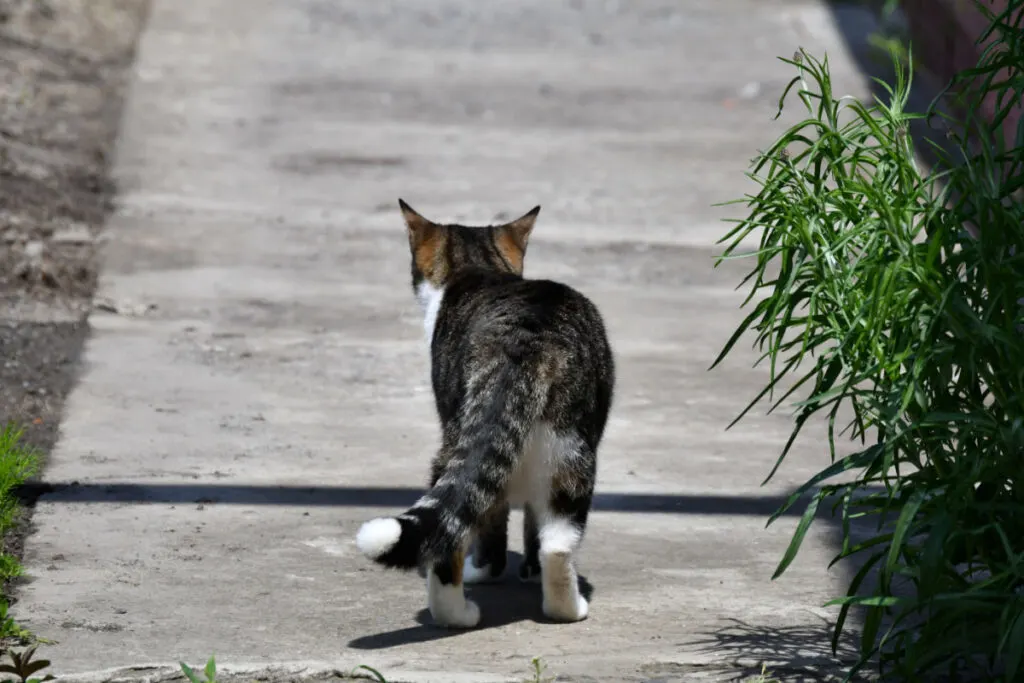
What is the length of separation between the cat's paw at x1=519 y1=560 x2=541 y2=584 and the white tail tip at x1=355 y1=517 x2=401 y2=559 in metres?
1.05

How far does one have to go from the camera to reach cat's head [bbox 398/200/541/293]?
18.7 ft

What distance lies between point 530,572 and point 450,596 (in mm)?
609

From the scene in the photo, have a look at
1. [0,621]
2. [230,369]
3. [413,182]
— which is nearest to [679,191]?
[413,182]

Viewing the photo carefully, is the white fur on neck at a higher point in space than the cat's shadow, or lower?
higher

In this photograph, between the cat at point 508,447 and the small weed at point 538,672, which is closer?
the small weed at point 538,672

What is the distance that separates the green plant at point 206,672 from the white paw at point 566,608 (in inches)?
43.5

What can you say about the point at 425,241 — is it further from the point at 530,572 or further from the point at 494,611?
the point at 494,611

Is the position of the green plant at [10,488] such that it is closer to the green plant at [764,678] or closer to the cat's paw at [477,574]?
the cat's paw at [477,574]

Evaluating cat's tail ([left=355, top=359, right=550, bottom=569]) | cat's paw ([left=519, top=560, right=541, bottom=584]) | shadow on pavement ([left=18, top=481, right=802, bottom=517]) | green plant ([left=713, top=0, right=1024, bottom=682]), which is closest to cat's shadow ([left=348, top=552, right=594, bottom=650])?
cat's paw ([left=519, top=560, right=541, bottom=584])

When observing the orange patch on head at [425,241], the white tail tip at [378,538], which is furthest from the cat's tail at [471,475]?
the orange patch on head at [425,241]

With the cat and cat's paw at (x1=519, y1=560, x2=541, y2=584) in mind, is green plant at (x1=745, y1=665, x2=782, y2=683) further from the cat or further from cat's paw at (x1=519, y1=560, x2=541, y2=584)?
cat's paw at (x1=519, y1=560, x2=541, y2=584)

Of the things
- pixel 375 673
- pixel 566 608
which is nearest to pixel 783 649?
pixel 566 608

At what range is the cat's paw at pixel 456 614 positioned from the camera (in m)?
4.82

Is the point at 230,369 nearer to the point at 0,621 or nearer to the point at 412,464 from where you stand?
the point at 412,464
